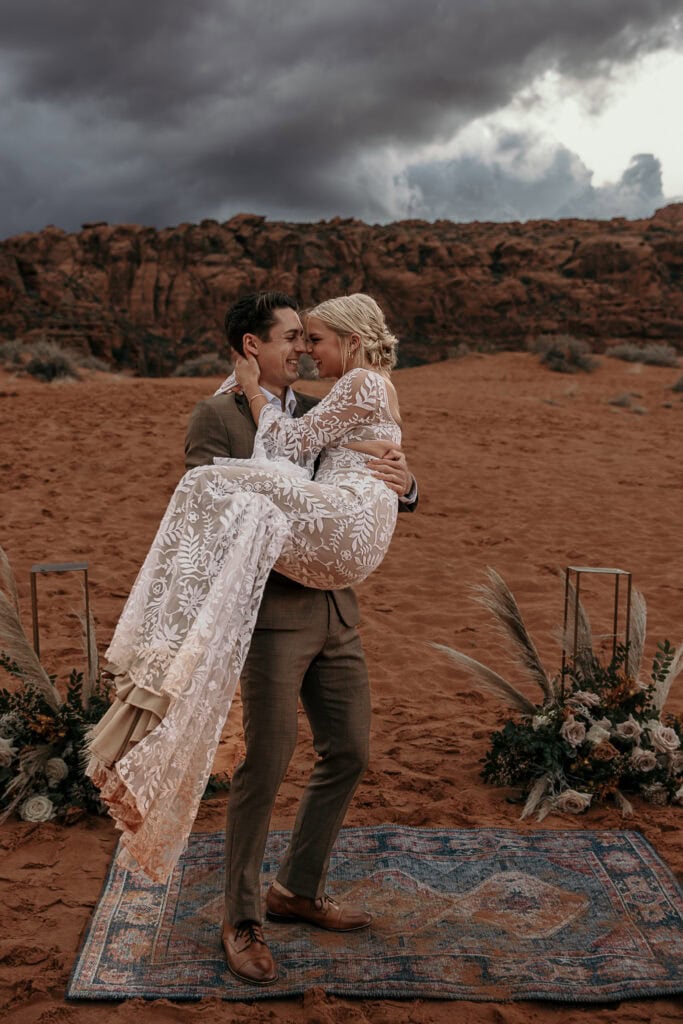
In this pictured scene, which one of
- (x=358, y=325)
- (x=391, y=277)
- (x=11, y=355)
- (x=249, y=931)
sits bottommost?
(x=249, y=931)

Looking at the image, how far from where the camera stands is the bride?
95.3 inches

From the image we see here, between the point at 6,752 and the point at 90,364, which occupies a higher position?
the point at 90,364

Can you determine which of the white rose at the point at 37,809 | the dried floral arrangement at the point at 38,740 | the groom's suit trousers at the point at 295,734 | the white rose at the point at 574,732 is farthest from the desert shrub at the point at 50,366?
the groom's suit trousers at the point at 295,734

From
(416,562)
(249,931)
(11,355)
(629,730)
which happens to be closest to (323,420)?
(249,931)

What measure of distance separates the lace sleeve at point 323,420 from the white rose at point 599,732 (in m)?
2.43

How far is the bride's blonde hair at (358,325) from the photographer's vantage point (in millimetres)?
2898

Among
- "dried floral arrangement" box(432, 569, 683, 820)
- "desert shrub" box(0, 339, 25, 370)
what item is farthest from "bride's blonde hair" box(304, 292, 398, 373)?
"desert shrub" box(0, 339, 25, 370)

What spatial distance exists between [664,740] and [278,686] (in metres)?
2.47

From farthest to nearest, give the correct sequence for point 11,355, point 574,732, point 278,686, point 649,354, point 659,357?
point 649,354 → point 659,357 → point 11,355 → point 574,732 → point 278,686

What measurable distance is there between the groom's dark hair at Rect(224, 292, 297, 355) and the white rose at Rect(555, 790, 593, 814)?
8.81 feet

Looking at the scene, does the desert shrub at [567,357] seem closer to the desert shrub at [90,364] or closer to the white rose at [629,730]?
the desert shrub at [90,364]

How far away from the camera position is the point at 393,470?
9.44ft

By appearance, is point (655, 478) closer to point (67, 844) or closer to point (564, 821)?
point (564, 821)

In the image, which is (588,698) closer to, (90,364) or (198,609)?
(198,609)
